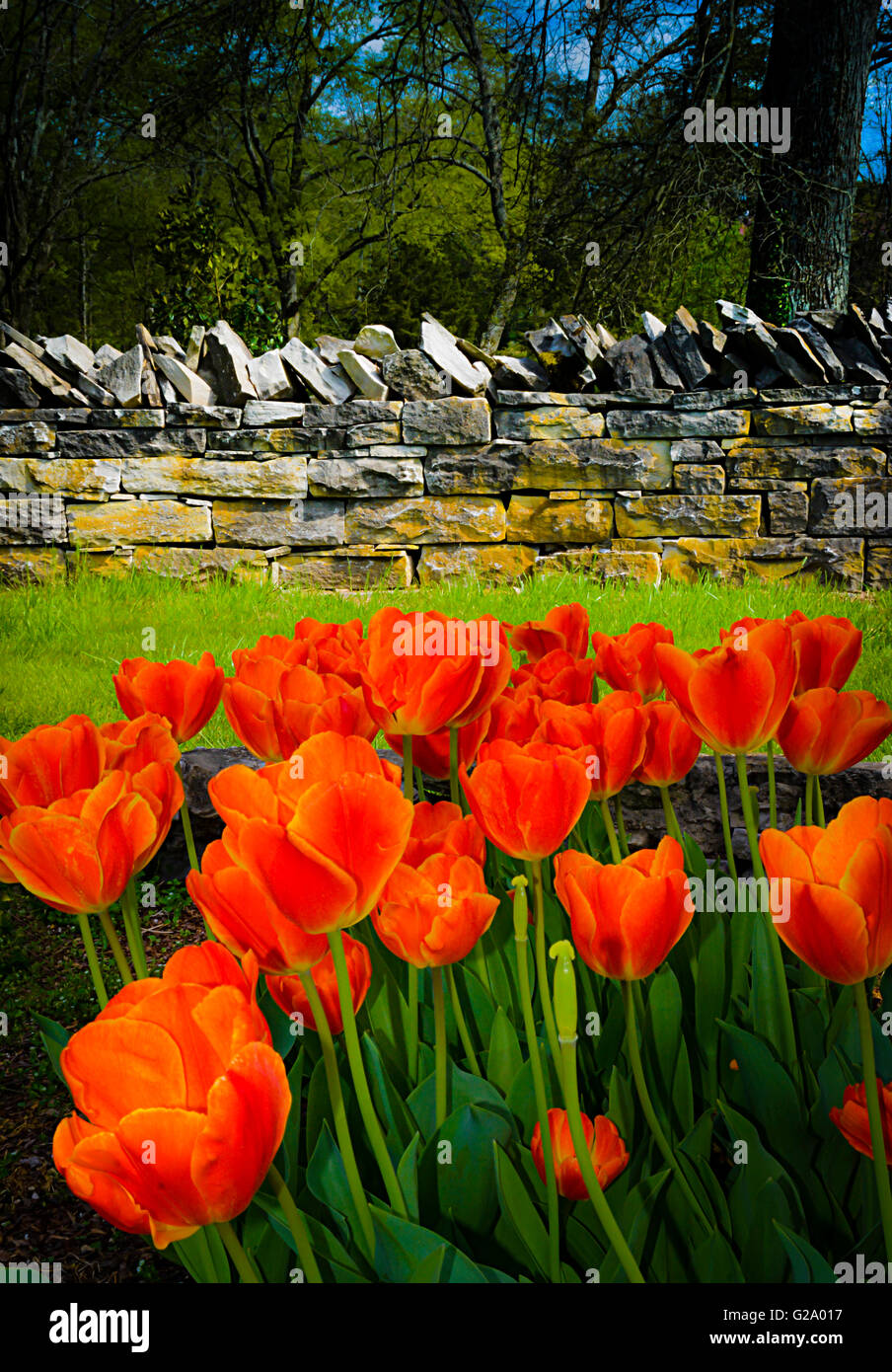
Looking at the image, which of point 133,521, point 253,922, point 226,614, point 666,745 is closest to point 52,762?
point 253,922

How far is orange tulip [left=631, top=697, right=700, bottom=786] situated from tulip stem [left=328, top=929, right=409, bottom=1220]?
49cm

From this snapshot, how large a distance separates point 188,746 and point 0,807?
237cm

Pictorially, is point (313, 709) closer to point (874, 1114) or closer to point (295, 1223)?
point (295, 1223)

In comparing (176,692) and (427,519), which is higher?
(427,519)

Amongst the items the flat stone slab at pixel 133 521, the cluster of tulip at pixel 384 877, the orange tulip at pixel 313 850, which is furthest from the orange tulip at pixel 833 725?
the flat stone slab at pixel 133 521

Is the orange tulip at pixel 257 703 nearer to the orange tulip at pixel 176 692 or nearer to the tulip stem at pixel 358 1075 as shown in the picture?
the orange tulip at pixel 176 692

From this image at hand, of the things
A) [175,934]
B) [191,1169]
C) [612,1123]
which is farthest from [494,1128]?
[175,934]

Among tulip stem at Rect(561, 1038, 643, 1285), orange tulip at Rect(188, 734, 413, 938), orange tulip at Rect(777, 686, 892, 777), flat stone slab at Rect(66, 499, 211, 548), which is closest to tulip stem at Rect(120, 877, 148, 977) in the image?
orange tulip at Rect(188, 734, 413, 938)

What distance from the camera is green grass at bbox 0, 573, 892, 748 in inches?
138

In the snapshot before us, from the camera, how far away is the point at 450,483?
509 centimetres

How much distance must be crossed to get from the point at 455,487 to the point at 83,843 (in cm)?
451

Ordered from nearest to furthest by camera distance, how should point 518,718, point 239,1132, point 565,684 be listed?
1. point 239,1132
2. point 518,718
3. point 565,684

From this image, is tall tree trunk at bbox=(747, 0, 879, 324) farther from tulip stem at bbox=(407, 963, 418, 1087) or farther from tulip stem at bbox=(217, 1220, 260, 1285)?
tulip stem at bbox=(217, 1220, 260, 1285)

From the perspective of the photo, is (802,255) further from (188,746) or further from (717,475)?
(188,746)
